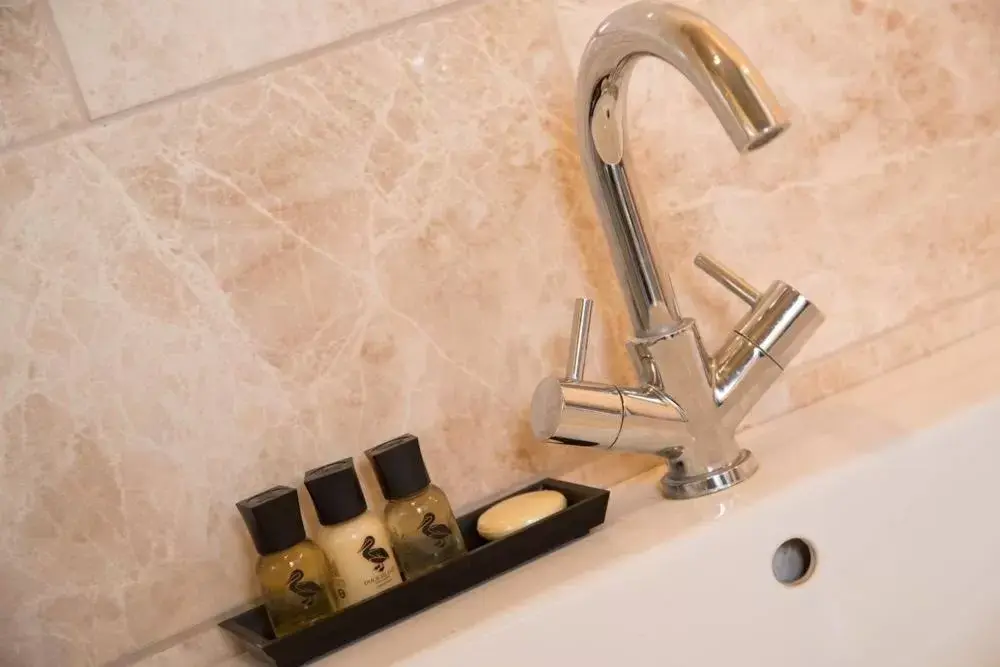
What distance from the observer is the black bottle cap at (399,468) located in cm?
53

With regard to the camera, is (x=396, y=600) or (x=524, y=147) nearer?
(x=396, y=600)

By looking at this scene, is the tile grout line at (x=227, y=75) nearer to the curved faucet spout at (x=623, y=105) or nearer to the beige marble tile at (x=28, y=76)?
the beige marble tile at (x=28, y=76)

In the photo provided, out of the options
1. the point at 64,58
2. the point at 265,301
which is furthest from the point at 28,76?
the point at 265,301

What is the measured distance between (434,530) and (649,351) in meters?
0.16

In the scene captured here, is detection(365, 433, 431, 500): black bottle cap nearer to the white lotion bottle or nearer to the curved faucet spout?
the white lotion bottle

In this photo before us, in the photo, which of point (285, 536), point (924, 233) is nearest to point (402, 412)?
point (285, 536)

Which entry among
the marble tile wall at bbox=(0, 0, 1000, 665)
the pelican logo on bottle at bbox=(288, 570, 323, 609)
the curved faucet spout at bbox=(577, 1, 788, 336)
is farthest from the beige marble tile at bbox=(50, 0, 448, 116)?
the pelican logo on bottle at bbox=(288, 570, 323, 609)

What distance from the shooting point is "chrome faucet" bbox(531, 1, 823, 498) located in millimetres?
538

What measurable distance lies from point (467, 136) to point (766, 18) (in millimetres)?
230

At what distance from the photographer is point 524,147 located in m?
0.64

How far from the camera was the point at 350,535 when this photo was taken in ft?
1.75

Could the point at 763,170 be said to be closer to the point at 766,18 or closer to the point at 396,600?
the point at 766,18

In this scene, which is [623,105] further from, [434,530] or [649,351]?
[434,530]

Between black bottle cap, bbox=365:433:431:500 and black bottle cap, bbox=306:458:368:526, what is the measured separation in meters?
0.02
